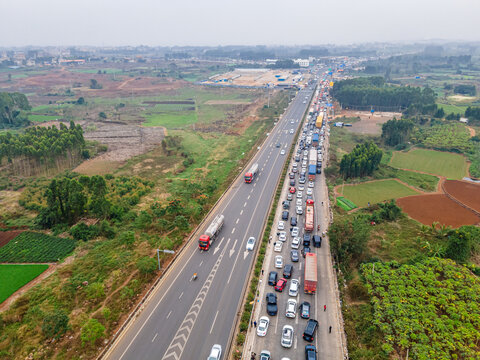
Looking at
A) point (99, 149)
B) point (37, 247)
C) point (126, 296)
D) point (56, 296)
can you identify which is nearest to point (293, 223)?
point (126, 296)

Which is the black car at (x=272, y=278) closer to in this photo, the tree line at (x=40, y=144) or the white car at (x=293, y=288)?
the white car at (x=293, y=288)

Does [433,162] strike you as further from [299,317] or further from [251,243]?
[299,317]

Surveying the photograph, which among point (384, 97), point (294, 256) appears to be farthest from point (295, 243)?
point (384, 97)

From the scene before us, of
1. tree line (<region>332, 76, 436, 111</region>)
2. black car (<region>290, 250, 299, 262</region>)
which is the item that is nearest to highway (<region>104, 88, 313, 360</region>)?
black car (<region>290, 250, 299, 262</region>)

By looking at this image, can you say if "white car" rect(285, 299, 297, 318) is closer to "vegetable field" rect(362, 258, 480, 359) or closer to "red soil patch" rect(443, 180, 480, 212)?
"vegetable field" rect(362, 258, 480, 359)

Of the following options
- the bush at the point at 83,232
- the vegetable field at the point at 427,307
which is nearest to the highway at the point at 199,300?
the bush at the point at 83,232

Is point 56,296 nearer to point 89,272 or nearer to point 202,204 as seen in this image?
point 89,272
